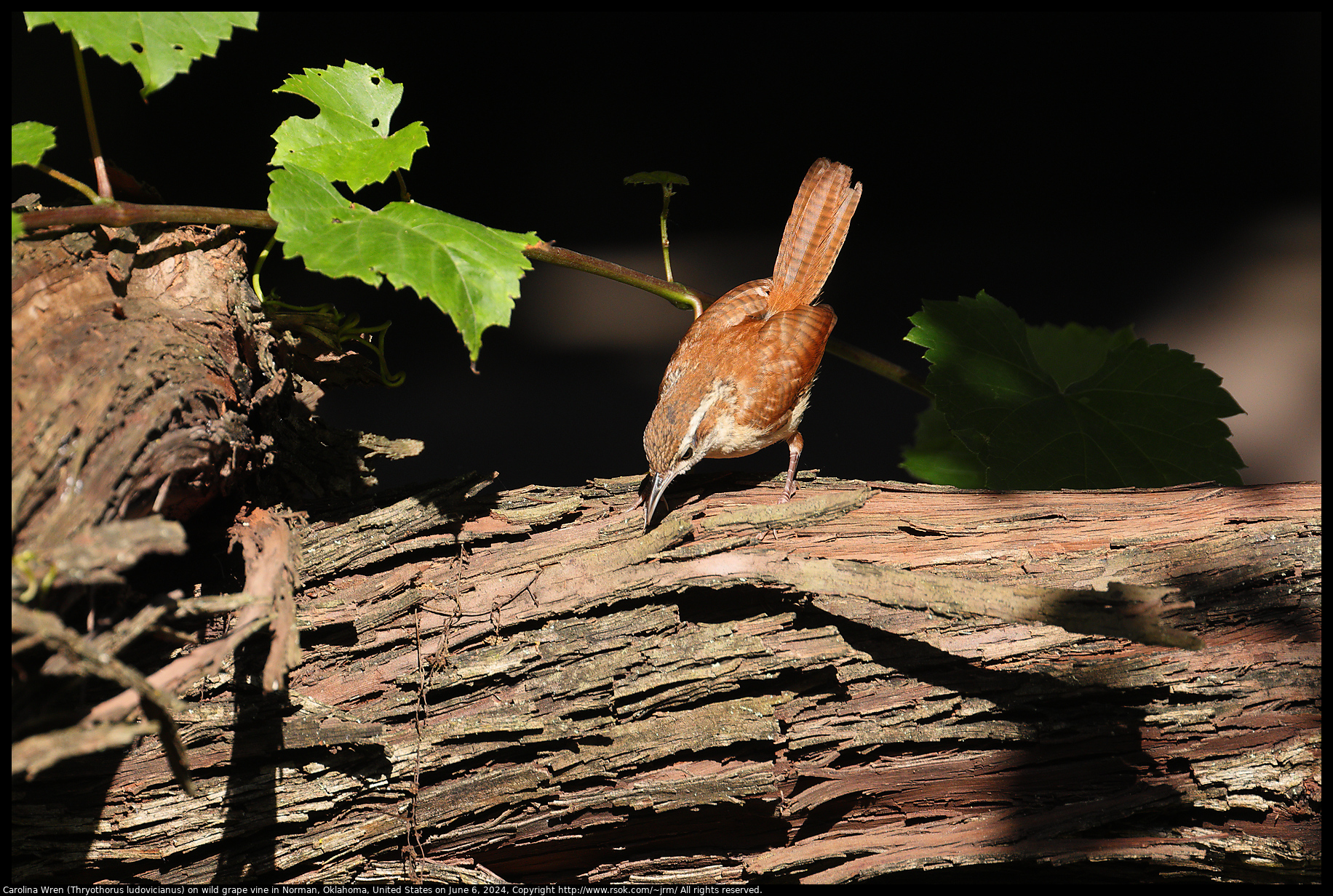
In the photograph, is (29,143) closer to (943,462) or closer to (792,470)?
(792,470)

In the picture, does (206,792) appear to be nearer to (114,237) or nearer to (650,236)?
(114,237)

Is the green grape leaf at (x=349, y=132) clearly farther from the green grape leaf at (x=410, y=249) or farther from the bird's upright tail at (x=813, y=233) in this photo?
the bird's upright tail at (x=813, y=233)

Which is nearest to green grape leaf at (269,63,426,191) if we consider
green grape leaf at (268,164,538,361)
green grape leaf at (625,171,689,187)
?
green grape leaf at (268,164,538,361)

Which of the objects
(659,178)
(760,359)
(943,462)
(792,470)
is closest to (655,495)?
(792,470)

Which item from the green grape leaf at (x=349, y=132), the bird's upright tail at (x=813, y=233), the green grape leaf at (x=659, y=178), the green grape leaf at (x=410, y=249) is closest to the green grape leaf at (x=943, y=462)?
the bird's upright tail at (x=813, y=233)

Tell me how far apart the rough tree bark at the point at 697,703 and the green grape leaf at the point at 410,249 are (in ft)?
1.32

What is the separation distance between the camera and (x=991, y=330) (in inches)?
108

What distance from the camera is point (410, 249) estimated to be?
167 cm

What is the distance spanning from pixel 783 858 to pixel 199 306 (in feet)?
6.40

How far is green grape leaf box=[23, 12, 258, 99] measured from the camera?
1.58 meters

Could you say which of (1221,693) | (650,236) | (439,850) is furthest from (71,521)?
(650,236)

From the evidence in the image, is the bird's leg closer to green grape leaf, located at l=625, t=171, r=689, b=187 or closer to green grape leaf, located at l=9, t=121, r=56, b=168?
green grape leaf, located at l=625, t=171, r=689, b=187

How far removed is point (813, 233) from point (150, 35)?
6.49ft

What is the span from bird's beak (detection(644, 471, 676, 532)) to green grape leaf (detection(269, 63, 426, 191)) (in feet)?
3.39
